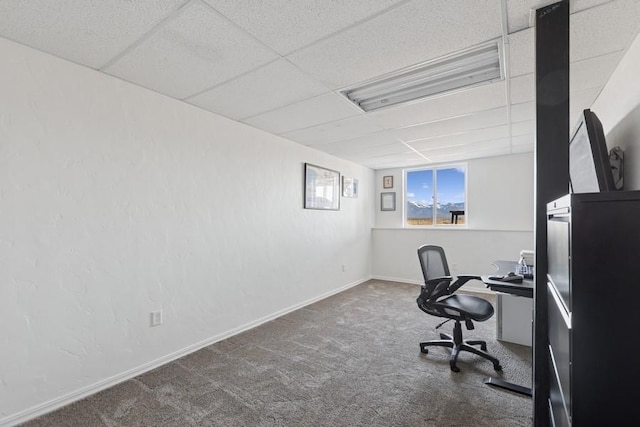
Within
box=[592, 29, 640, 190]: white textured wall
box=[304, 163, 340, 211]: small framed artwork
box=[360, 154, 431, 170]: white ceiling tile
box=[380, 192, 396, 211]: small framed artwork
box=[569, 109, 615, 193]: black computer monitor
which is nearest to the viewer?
box=[569, 109, 615, 193]: black computer monitor

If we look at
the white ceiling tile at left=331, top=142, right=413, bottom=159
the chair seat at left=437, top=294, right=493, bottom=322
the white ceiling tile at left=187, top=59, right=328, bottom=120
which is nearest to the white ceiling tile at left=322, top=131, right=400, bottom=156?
Result: the white ceiling tile at left=331, top=142, right=413, bottom=159

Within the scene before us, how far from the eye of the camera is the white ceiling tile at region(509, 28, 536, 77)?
173 centimetres

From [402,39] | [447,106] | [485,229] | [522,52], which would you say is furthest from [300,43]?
[485,229]

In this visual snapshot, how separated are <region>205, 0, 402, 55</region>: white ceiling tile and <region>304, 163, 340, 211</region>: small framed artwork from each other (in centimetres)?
250

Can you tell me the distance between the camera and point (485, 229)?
4.95 meters

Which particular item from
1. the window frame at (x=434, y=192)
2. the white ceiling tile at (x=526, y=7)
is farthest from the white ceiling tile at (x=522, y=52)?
the window frame at (x=434, y=192)

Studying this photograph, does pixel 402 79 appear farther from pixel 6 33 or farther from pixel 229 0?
pixel 6 33

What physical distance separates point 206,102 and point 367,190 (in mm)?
3844

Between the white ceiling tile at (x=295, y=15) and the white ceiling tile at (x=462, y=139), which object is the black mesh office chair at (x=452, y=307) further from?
the white ceiling tile at (x=295, y=15)

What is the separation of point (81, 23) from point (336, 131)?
246 centimetres

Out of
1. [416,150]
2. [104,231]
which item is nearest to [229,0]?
[104,231]

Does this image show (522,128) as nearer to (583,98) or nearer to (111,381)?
(583,98)

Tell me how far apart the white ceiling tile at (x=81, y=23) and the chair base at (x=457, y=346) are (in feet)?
10.1

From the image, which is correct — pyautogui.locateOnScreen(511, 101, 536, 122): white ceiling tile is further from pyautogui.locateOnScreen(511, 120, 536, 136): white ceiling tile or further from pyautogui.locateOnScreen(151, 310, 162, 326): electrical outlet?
pyautogui.locateOnScreen(151, 310, 162, 326): electrical outlet
